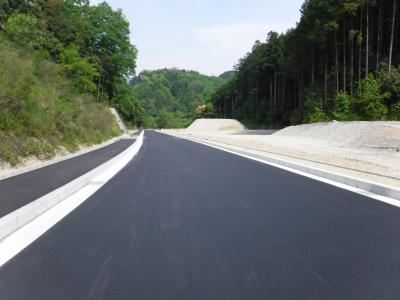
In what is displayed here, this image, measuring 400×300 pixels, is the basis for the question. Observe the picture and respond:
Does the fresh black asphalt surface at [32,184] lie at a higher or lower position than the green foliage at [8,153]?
lower

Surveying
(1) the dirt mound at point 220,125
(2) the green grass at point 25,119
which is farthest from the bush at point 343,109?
(1) the dirt mound at point 220,125

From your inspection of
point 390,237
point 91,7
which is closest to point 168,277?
point 390,237

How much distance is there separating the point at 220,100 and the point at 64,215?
147 metres

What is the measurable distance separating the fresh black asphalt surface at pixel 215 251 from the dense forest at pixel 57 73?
354 inches

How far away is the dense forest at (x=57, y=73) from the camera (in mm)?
16141

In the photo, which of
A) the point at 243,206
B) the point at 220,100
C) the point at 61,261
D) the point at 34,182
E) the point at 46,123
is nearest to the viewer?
the point at 61,261

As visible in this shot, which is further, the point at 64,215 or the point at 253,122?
the point at 253,122

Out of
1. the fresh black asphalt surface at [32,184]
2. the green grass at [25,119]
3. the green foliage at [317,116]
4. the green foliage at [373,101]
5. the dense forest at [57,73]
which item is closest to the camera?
the fresh black asphalt surface at [32,184]

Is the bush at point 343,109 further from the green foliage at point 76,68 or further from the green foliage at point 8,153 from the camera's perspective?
the green foliage at point 8,153

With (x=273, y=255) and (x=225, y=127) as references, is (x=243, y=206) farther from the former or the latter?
(x=225, y=127)

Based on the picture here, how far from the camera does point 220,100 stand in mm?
151750

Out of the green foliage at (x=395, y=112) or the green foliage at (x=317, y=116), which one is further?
the green foliage at (x=317, y=116)

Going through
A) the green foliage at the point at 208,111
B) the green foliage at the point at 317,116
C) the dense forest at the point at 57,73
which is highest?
the dense forest at the point at 57,73

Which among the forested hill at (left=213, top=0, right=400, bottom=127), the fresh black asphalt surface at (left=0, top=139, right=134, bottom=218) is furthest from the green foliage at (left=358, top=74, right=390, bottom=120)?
the fresh black asphalt surface at (left=0, top=139, right=134, bottom=218)
